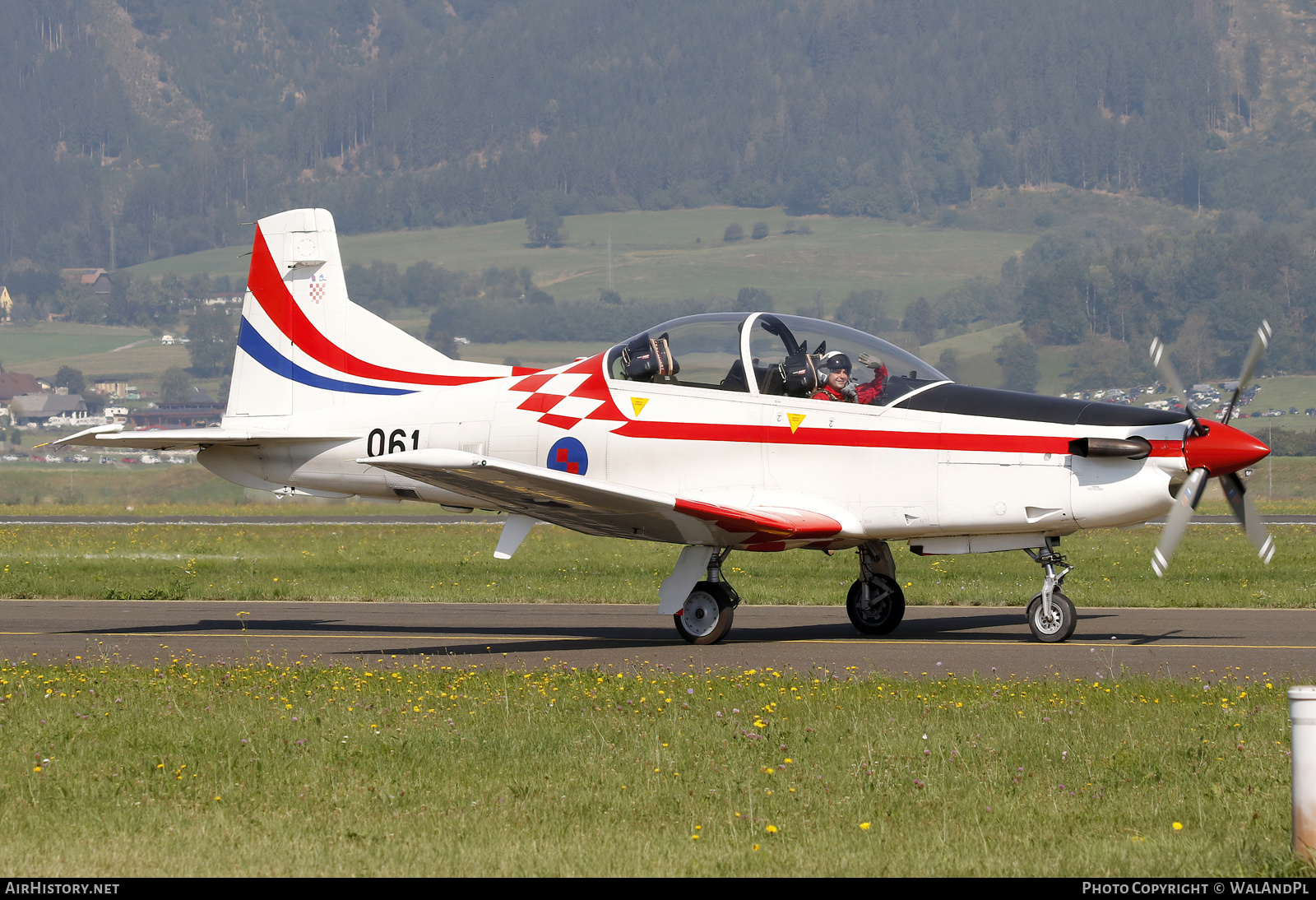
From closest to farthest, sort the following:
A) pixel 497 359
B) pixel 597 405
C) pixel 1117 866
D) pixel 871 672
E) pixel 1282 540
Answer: pixel 1117 866 < pixel 871 672 < pixel 597 405 < pixel 1282 540 < pixel 497 359

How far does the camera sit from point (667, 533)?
14.2 m

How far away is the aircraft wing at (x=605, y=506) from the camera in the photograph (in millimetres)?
12703

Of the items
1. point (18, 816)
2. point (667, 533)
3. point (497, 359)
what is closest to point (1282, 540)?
point (667, 533)

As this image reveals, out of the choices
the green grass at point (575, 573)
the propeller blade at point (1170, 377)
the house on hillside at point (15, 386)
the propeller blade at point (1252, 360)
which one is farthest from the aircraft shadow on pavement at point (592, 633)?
the house on hillside at point (15, 386)

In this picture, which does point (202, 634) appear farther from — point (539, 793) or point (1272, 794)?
point (1272, 794)

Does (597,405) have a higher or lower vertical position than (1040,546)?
higher

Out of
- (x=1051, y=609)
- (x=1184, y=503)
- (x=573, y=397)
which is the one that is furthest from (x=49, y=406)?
(x=1184, y=503)

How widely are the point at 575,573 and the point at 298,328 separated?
707cm

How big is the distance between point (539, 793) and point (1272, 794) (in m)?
3.59

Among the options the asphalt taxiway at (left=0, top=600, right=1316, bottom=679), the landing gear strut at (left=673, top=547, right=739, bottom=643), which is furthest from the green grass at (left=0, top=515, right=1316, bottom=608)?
the landing gear strut at (left=673, top=547, right=739, bottom=643)

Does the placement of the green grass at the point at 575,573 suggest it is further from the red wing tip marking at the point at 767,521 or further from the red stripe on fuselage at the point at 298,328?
the red wing tip marking at the point at 767,521

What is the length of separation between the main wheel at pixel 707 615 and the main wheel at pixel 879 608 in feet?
5.26

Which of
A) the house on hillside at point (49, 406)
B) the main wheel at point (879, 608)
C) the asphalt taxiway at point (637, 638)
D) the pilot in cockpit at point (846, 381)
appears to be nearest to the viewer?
the asphalt taxiway at point (637, 638)

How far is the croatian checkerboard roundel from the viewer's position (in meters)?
14.9
